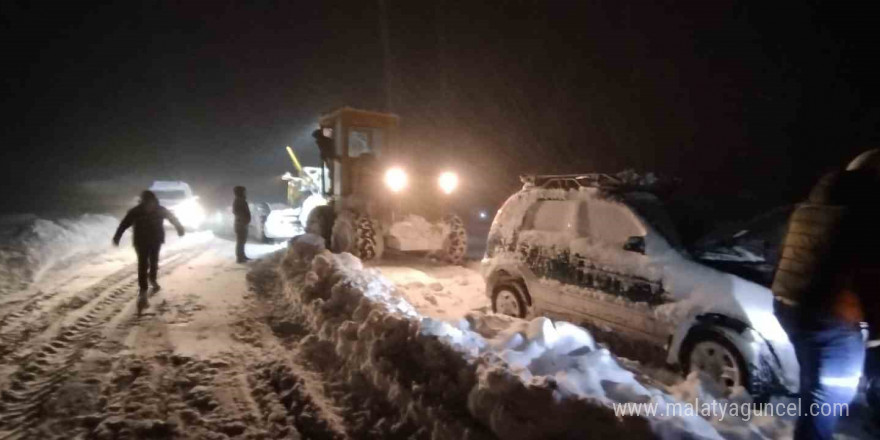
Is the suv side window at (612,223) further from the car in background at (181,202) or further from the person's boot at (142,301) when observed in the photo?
the car in background at (181,202)

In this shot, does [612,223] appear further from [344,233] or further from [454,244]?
[344,233]

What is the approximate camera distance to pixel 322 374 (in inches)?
197

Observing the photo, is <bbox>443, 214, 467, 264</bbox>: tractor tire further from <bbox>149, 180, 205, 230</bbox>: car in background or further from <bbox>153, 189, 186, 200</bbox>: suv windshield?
<bbox>153, 189, 186, 200</bbox>: suv windshield

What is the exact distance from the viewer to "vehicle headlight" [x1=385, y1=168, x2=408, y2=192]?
39.3ft

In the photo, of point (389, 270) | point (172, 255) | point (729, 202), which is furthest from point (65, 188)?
point (729, 202)

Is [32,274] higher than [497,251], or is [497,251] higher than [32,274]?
[497,251]

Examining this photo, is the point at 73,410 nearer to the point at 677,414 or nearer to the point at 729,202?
the point at 677,414

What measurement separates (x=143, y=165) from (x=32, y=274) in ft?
215

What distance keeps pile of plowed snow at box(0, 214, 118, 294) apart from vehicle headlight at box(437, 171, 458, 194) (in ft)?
26.5

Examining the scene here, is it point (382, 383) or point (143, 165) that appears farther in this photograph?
point (143, 165)

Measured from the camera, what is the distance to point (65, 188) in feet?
158

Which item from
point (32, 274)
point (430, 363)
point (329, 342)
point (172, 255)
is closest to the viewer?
point (430, 363)

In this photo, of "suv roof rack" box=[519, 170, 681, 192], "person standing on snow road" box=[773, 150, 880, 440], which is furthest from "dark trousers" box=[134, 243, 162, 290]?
"person standing on snow road" box=[773, 150, 880, 440]

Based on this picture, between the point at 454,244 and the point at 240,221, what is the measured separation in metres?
4.81
